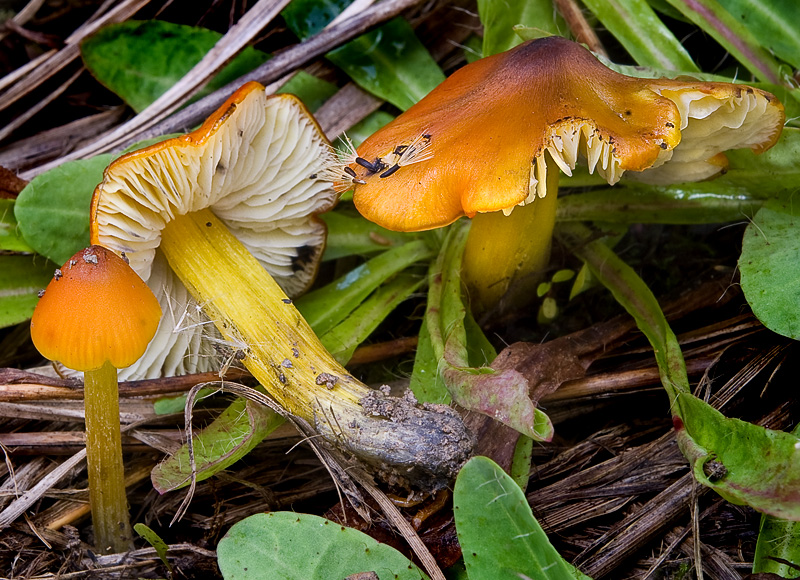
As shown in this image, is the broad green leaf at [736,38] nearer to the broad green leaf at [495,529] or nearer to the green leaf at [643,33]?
the green leaf at [643,33]

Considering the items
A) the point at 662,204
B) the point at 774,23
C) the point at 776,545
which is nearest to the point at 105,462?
the point at 776,545

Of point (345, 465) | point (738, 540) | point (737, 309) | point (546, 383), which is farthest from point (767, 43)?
point (345, 465)

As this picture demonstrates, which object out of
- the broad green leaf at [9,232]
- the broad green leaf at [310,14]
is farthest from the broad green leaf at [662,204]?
the broad green leaf at [9,232]

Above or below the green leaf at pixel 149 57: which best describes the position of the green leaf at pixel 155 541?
below

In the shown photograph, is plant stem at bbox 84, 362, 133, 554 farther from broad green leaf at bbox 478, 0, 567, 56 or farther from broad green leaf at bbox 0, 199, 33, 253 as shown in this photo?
broad green leaf at bbox 478, 0, 567, 56

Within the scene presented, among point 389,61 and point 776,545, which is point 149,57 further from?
point 776,545

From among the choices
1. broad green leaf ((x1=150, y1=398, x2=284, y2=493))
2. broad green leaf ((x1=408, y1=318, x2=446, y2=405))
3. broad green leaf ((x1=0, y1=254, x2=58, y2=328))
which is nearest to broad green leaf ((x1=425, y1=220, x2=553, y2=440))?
broad green leaf ((x1=408, y1=318, x2=446, y2=405))

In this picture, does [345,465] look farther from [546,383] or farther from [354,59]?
[354,59]
